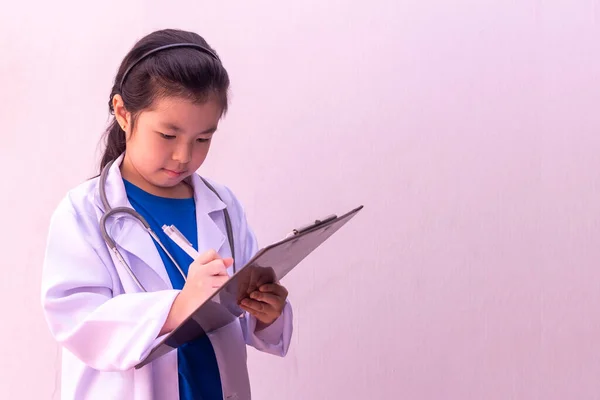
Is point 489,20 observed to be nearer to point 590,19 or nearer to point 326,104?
point 590,19

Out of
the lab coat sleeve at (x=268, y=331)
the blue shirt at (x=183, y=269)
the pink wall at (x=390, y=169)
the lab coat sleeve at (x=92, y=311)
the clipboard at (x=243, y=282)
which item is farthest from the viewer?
the pink wall at (x=390, y=169)

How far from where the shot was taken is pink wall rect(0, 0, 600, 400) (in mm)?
1753

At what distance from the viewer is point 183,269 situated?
47.1 inches

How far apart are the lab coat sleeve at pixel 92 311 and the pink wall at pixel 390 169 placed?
0.79 metres

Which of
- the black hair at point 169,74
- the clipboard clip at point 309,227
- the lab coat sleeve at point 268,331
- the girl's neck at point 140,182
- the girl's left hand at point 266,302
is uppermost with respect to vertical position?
the black hair at point 169,74

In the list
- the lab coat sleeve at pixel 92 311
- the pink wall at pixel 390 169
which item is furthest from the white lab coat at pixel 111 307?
the pink wall at pixel 390 169

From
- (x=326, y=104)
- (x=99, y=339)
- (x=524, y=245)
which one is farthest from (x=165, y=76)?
(x=524, y=245)

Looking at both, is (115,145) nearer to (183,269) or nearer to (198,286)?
(183,269)

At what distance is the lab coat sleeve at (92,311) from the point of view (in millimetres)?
1055

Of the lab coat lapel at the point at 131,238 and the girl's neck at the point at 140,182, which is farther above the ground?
the girl's neck at the point at 140,182

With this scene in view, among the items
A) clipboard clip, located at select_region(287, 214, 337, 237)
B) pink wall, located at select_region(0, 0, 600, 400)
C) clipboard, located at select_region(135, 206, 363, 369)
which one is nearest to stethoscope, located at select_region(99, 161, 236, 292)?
clipboard, located at select_region(135, 206, 363, 369)

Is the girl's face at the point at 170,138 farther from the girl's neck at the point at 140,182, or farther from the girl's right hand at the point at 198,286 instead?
the girl's right hand at the point at 198,286

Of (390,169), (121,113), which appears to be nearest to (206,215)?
(121,113)

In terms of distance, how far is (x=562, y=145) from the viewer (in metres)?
1.75
